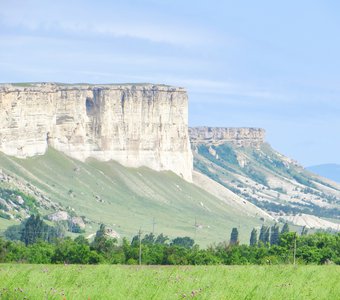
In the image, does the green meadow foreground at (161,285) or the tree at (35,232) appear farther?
the tree at (35,232)

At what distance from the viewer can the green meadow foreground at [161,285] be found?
23.9 meters

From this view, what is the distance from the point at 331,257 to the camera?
66.6 metres

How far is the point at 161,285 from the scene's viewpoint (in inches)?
1009

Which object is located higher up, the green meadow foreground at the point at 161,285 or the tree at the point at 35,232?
the green meadow foreground at the point at 161,285

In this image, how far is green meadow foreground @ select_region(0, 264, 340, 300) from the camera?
2389cm

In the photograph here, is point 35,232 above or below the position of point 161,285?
below

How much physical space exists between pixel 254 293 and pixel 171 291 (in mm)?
1990

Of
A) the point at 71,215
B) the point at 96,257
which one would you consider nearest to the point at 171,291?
the point at 96,257

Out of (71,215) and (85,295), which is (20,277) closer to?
(85,295)

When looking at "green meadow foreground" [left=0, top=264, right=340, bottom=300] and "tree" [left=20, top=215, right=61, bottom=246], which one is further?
"tree" [left=20, top=215, right=61, bottom=246]

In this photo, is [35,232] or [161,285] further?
[35,232]

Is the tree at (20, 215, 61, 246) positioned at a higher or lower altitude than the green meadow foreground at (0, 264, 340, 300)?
lower

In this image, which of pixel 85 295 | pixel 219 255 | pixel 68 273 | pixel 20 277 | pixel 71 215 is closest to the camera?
pixel 85 295

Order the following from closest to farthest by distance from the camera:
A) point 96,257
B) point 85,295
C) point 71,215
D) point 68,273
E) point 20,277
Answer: point 85,295, point 20,277, point 68,273, point 96,257, point 71,215
